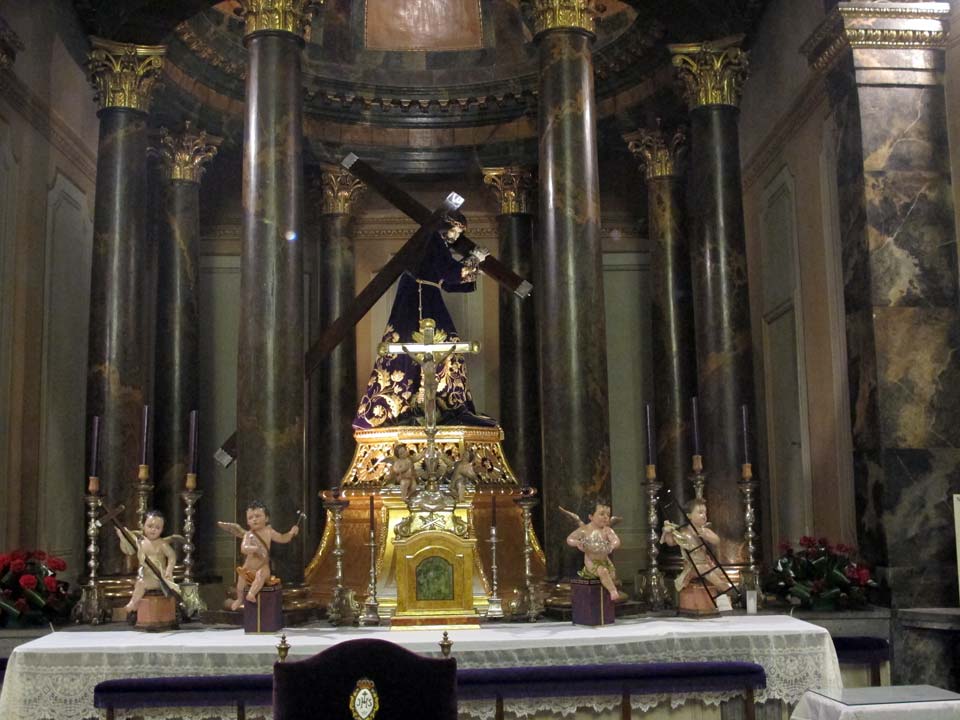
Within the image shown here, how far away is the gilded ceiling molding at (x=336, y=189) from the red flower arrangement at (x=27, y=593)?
21.7ft

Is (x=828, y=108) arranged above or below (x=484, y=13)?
below

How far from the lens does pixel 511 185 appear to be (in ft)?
47.4

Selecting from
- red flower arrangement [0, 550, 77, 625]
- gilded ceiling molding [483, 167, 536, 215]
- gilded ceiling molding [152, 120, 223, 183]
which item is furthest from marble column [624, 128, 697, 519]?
red flower arrangement [0, 550, 77, 625]

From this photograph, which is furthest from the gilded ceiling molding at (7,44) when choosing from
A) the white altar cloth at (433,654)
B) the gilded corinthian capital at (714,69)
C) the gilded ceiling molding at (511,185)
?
the gilded corinthian capital at (714,69)

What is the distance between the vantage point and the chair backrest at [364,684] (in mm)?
4918

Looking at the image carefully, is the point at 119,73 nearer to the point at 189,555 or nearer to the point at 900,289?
the point at 189,555

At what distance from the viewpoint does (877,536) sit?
895 centimetres

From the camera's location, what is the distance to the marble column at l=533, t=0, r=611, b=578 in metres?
9.21

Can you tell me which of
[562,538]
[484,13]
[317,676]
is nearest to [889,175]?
[562,538]

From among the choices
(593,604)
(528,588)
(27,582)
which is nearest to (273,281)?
(27,582)

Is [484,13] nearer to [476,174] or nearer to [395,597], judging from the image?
[476,174]

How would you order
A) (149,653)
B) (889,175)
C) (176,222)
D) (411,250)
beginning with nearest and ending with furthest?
(149,653)
(889,175)
(411,250)
(176,222)

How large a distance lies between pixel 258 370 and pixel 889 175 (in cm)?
550

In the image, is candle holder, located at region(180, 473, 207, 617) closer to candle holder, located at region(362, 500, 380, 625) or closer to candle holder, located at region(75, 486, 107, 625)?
candle holder, located at region(75, 486, 107, 625)
